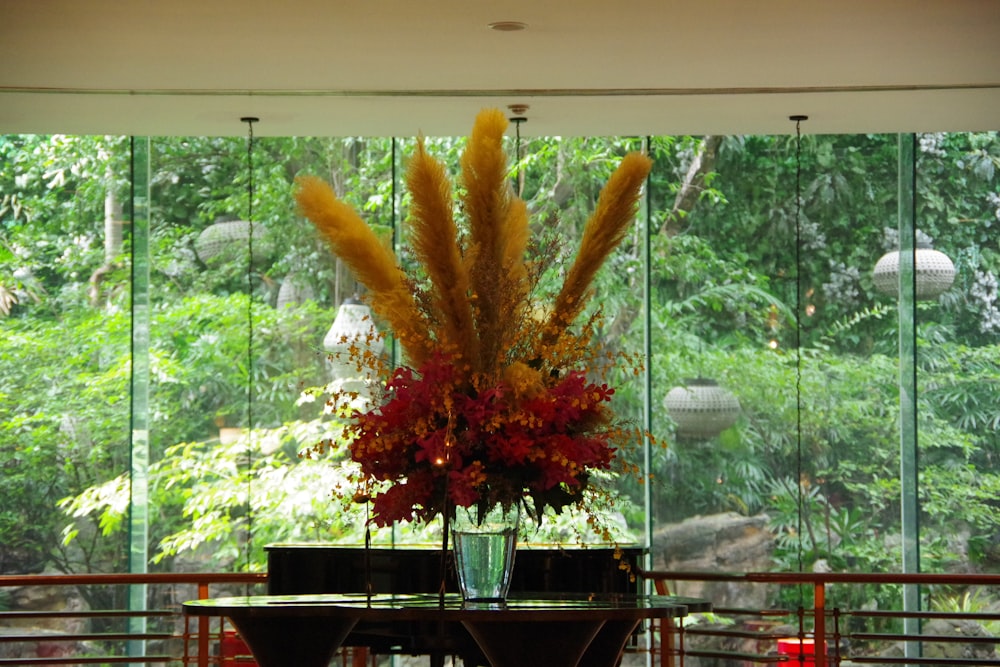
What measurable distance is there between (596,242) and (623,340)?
5.14 m

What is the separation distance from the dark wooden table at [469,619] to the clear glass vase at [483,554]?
60 millimetres

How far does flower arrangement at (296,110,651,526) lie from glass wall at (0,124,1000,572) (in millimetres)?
4905

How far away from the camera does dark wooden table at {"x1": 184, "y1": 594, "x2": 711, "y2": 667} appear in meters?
3.00

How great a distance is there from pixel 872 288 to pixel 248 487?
4.05 m

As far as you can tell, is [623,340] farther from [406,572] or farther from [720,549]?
[406,572]

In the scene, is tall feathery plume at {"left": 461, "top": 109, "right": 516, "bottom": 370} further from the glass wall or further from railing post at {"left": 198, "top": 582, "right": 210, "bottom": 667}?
the glass wall

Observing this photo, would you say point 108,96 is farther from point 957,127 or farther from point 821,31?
point 957,127

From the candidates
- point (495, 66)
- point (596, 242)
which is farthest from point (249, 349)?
point (596, 242)

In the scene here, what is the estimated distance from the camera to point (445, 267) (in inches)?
126

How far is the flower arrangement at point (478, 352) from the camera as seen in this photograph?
3.20 meters

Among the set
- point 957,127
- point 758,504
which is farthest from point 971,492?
point 957,127

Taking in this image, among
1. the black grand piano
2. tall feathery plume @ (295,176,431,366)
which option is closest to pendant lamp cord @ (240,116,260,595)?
the black grand piano

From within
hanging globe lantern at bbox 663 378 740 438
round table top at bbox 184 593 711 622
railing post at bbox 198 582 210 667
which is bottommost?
railing post at bbox 198 582 210 667

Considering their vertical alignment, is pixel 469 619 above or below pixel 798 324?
below
